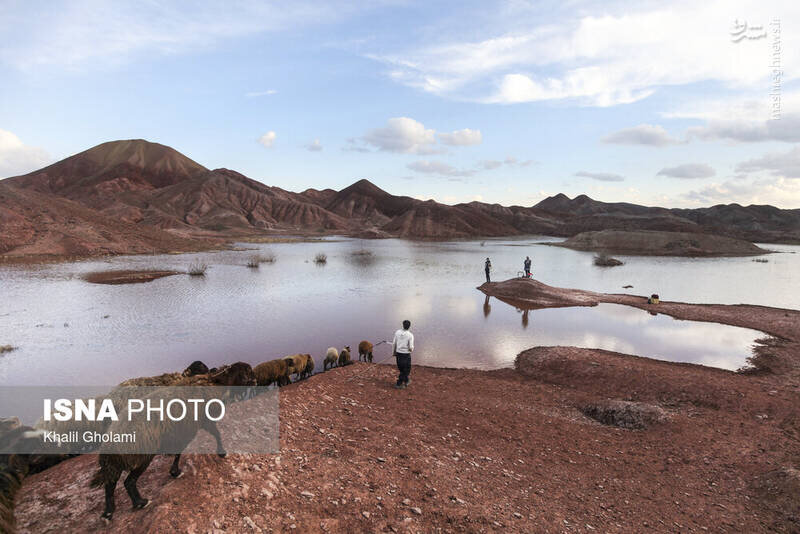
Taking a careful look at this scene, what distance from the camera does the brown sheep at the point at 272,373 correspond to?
11.2m

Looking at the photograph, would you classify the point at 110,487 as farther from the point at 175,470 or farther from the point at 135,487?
the point at 175,470

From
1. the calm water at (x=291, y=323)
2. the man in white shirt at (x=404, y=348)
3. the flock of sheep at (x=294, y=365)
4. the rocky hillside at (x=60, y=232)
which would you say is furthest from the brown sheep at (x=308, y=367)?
the rocky hillside at (x=60, y=232)

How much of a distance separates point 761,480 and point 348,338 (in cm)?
1512

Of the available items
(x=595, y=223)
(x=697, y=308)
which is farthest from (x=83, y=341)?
(x=595, y=223)

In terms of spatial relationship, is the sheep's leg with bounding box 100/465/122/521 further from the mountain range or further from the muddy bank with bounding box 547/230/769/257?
the muddy bank with bounding box 547/230/769/257

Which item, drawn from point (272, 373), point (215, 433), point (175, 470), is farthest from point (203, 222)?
point (175, 470)

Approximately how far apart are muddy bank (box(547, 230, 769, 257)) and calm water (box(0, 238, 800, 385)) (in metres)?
45.6

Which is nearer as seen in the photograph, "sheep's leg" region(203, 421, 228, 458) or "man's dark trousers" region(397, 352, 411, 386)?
"sheep's leg" region(203, 421, 228, 458)

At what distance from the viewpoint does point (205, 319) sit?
70.7ft

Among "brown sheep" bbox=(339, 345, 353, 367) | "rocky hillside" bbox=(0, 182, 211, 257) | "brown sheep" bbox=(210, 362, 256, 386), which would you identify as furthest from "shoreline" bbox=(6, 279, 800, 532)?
"rocky hillside" bbox=(0, 182, 211, 257)

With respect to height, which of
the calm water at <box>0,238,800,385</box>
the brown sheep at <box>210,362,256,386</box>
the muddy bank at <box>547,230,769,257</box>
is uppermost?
the muddy bank at <box>547,230,769,257</box>

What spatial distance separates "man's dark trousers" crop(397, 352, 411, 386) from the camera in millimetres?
11059

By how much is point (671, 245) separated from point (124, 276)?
99.5 metres

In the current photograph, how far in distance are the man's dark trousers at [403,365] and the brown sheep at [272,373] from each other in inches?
144
